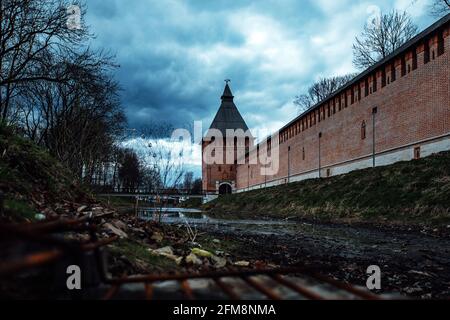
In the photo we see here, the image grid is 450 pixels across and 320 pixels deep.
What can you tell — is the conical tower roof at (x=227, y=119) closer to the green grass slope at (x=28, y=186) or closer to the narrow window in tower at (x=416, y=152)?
the narrow window in tower at (x=416, y=152)

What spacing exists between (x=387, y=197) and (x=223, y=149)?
5145cm

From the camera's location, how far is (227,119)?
6681 cm

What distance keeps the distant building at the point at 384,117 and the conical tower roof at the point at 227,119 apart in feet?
89.4

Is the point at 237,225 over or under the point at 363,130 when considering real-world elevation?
under

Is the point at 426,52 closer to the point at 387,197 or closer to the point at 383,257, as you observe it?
the point at 387,197

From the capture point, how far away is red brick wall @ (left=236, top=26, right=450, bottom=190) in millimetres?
17688

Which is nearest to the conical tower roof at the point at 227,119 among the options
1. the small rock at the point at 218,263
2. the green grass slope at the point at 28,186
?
the green grass slope at the point at 28,186

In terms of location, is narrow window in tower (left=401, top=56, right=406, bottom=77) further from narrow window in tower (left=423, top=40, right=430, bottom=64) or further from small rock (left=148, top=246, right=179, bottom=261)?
small rock (left=148, top=246, right=179, bottom=261)

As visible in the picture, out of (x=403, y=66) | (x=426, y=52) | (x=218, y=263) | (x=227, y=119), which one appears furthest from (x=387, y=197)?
(x=227, y=119)

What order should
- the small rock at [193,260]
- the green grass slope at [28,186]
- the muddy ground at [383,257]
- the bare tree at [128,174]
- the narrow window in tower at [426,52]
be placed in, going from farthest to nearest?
the bare tree at [128,174] < the narrow window in tower at [426,52] < the muddy ground at [383,257] < the small rock at [193,260] < the green grass slope at [28,186]

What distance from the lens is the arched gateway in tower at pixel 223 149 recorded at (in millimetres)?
63250

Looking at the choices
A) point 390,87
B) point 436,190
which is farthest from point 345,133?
point 436,190

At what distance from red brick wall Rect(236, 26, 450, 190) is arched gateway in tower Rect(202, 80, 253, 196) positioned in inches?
1175

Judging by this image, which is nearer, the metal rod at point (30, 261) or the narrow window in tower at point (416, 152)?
the metal rod at point (30, 261)
